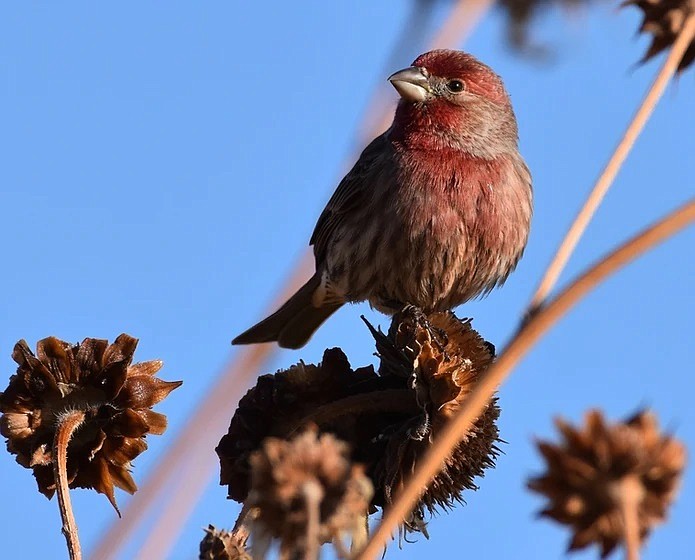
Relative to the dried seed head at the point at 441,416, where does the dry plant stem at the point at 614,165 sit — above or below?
below

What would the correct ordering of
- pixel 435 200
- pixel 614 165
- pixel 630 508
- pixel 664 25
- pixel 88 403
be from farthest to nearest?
pixel 435 200 < pixel 88 403 < pixel 664 25 < pixel 614 165 < pixel 630 508

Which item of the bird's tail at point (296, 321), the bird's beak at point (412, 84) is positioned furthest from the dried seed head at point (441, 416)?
the bird's tail at point (296, 321)

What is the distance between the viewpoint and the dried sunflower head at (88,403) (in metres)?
2.78

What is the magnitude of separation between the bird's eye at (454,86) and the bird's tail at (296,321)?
1.37 meters

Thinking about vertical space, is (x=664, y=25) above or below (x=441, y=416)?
below

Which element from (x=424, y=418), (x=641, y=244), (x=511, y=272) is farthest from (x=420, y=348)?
(x=511, y=272)

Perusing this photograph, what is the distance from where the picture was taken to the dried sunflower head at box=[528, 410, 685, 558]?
1.54 meters

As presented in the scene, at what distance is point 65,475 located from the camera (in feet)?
7.78

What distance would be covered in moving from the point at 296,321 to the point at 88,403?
3976 millimetres

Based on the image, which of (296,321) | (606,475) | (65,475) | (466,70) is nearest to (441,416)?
(65,475)

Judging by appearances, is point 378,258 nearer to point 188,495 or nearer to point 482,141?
point 482,141

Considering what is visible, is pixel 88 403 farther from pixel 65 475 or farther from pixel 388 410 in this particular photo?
pixel 388 410

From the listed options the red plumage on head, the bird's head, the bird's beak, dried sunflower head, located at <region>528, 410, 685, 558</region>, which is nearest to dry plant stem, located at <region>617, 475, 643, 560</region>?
dried sunflower head, located at <region>528, 410, 685, 558</region>

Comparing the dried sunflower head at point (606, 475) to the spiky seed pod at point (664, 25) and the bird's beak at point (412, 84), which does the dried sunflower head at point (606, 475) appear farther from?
the bird's beak at point (412, 84)
